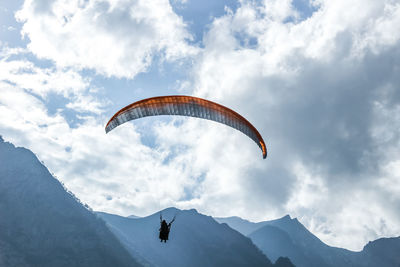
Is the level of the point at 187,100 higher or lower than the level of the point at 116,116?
higher

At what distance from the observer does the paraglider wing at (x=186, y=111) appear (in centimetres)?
2206

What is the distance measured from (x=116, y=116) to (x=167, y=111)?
13.7 feet

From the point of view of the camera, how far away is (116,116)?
2286cm

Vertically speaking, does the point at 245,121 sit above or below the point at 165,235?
above

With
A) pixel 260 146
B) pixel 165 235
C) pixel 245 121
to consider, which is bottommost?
pixel 165 235

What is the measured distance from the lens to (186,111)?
2317cm

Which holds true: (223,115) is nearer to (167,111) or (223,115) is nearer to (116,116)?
(167,111)

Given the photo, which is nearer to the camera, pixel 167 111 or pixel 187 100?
pixel 187 100

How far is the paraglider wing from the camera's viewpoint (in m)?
22.1

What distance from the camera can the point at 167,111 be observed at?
2367cm

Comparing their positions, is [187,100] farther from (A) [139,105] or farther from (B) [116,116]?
(B) [116,116]

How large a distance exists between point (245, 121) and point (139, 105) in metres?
8.60

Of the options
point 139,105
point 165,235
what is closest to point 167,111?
point 139,105

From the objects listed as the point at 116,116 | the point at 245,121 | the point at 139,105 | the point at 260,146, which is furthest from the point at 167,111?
the point at 260,146
